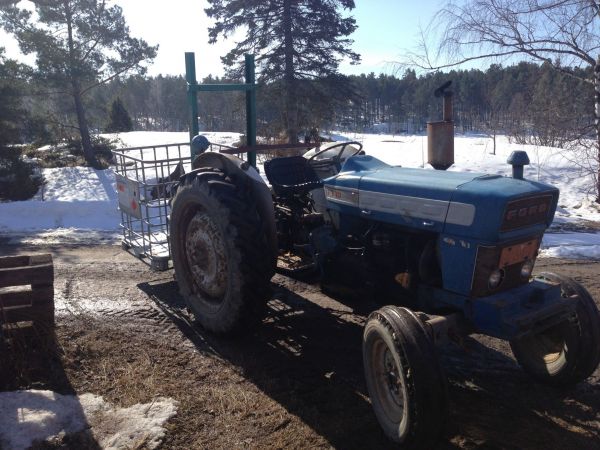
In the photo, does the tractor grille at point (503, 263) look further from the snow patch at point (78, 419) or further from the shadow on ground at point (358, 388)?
the snow patch at point (78, 419)

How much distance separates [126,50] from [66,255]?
12997mm

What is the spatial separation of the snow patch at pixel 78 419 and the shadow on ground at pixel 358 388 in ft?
2.61

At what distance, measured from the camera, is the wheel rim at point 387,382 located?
124 inches

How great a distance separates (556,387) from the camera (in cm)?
375

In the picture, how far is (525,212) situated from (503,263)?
0.35 m

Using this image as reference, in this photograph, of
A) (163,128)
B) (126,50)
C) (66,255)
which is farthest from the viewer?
(163,128)

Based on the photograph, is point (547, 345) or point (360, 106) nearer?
point (547, 345)

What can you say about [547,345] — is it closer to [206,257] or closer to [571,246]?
[206,257]

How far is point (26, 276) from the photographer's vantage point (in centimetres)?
436

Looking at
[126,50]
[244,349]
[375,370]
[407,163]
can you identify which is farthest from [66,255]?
[407,163]

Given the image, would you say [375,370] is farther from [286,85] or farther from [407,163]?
[407,163]

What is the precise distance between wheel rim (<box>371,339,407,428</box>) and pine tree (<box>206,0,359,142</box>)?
15395mm

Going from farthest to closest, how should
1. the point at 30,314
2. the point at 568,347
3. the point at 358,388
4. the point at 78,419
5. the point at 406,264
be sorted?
the point at 30,314 < the point at 406,264 < the point at 358,388 < the point at 568,347 < the point at 78,419

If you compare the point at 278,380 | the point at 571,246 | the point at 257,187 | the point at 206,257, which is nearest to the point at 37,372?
the point at 206,257
